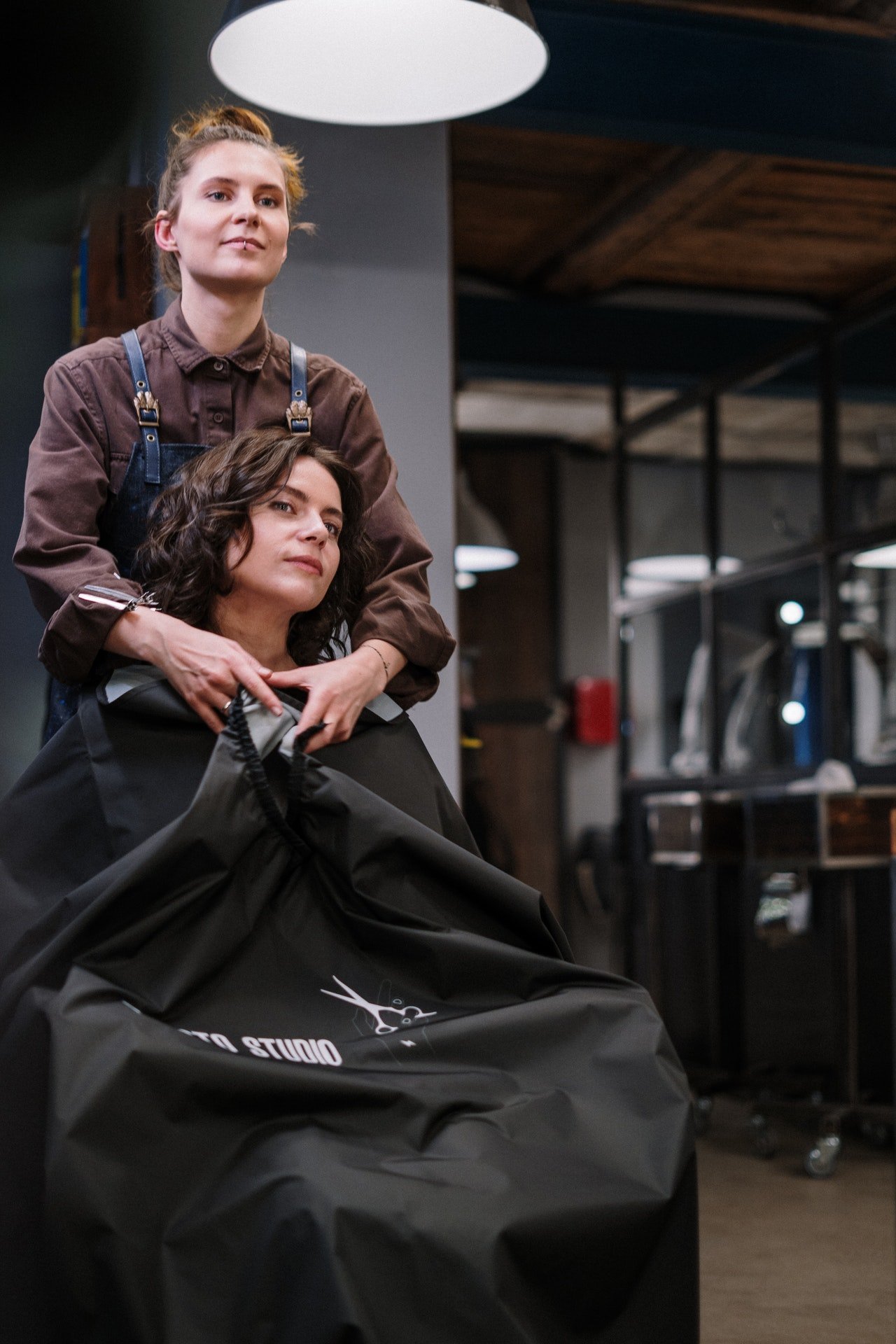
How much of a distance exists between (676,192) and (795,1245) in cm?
334

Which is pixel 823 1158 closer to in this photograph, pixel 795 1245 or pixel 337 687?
pixel 795 1245

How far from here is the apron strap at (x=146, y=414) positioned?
2002 mm

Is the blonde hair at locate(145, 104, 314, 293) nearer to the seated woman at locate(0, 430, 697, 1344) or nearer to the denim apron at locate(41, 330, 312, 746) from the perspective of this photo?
the denim apron at locate(41, 330, 312, 746)

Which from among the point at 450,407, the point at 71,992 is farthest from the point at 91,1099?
the point at 450,407

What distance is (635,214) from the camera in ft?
17.4

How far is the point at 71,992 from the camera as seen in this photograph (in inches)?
59.1

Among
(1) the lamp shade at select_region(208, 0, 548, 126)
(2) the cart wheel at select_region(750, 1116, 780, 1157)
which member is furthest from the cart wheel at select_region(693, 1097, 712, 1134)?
(1) the lamp shade at select_region(208, 0, 548, 126)

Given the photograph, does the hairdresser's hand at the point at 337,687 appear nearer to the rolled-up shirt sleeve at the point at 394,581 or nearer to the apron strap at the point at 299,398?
the rolled-up shirt sleeve at the point at 394,581

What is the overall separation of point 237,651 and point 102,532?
0.36m

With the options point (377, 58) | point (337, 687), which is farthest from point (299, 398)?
point (377, 58)

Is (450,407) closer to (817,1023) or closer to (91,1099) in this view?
(91,1099)

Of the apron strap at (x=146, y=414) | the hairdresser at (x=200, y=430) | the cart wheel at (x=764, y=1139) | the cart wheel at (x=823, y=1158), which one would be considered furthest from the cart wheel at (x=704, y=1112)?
the apron strap at (x=146, y=414)

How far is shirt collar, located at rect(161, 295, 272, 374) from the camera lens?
207 cm

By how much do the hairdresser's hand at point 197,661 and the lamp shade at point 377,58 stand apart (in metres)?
1.19
